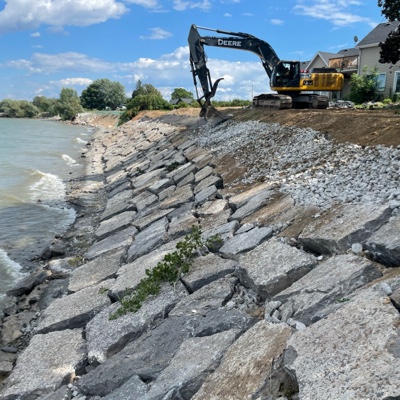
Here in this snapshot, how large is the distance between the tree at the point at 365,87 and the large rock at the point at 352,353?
102ft

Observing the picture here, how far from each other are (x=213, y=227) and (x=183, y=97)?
6176 centimetres

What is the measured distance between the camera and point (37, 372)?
184 inches

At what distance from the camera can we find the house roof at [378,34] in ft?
111

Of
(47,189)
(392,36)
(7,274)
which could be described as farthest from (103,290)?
(392,36)

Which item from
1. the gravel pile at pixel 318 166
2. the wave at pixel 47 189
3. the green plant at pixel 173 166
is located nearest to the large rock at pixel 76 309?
A: the gravel pile at pixel 318 166

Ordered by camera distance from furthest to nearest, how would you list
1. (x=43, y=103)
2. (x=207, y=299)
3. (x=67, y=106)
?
1. (x=43, y=103)
2. (x=67, y=106)
3. (x=207, y=299)

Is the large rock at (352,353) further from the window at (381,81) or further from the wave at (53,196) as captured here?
the window at (381,81)

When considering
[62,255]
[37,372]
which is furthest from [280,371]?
[62,255]

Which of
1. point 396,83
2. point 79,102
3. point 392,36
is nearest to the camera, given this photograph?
point 392,36

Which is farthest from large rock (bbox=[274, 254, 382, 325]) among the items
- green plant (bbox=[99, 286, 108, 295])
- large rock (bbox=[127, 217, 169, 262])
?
large rock (bbox=[127, 217, 169, 262])

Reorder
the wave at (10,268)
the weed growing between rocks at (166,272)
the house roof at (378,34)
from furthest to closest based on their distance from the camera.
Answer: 1. the house roof at (378,34)
2. the wave at (10,268)
3. the weed growing between rocks at (166,272)

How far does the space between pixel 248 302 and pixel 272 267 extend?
1.42 ft

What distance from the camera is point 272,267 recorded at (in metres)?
4.54

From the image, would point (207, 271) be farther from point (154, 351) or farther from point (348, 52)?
point (348, 52)
